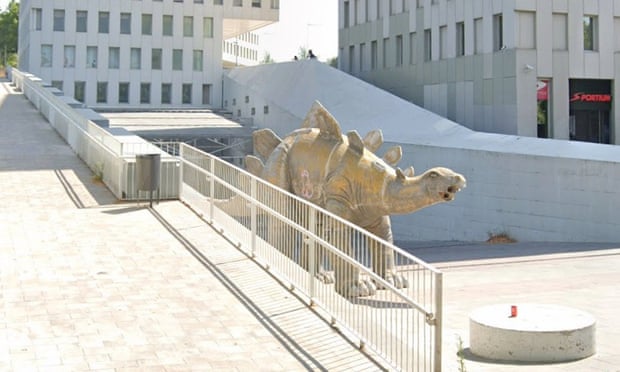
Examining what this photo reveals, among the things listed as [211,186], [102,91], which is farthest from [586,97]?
[102,91]

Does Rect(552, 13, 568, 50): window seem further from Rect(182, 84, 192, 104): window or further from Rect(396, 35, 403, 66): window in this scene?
Rect(182, 84, 192, 104): window

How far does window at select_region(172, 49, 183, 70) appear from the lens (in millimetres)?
62000

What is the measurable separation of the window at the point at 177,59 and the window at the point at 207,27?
7.97ft

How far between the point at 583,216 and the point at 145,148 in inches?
534

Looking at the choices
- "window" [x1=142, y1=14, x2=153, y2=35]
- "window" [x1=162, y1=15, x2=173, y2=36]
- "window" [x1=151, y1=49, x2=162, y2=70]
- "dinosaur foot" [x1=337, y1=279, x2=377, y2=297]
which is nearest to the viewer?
"dinosaur foot" [x1=337, y1=279, x2=377, y2=297]

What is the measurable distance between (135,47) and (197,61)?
4.76 m

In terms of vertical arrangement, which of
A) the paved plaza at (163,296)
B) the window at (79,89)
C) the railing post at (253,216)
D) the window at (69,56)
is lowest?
the paved plaza at (163,296)

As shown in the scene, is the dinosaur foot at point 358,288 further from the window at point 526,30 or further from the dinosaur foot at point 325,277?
the window at point 526,30

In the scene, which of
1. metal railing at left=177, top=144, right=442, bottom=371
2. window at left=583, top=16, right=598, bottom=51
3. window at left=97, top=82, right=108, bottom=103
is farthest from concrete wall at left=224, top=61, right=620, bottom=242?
window at left=97, top=82, right=108, bottom=103

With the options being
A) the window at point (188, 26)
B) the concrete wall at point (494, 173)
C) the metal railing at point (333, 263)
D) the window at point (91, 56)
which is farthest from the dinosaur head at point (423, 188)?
the window at point (188, 26)

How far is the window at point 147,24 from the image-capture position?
6112cm

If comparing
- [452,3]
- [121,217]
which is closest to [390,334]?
[121,217]

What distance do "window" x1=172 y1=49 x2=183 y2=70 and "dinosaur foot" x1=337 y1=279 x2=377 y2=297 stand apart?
53.5 metres

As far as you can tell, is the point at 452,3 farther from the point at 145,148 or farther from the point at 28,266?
the point at 28,266
